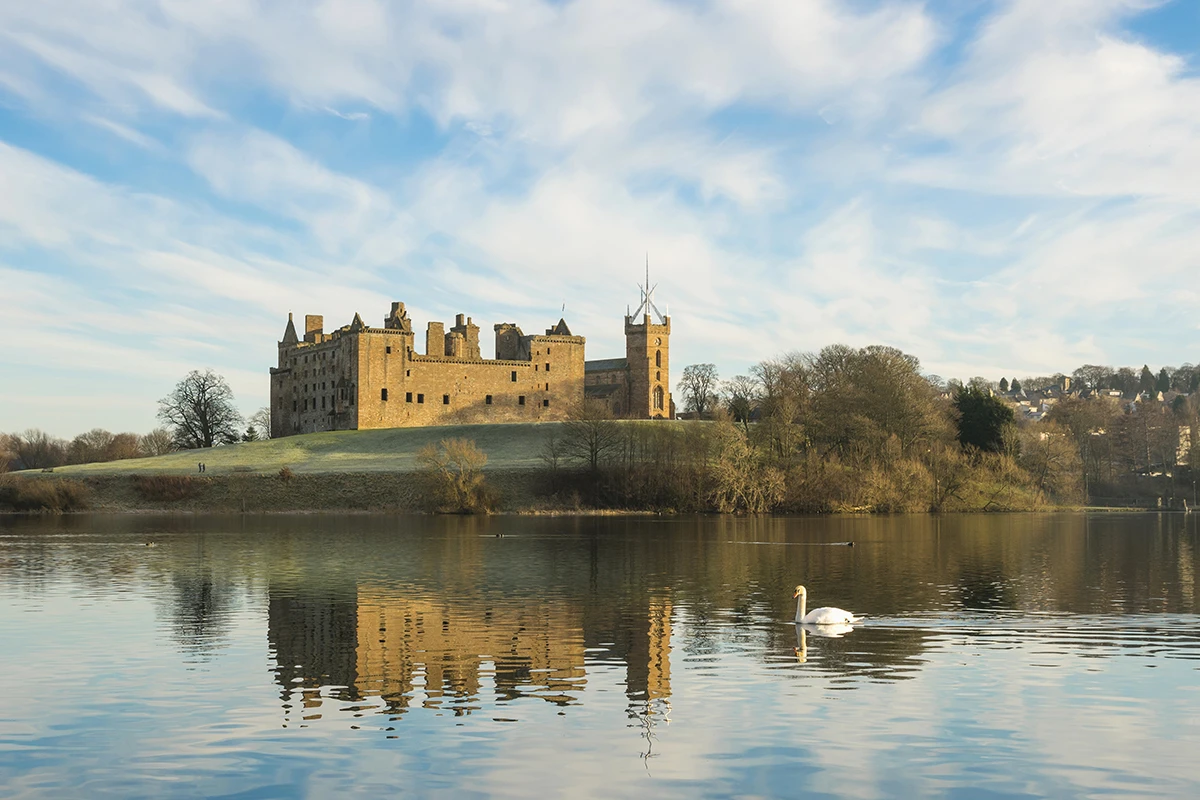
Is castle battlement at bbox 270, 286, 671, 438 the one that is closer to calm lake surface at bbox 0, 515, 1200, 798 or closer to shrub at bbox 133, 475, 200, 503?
shrub at bbox 133, 475, 200, 503

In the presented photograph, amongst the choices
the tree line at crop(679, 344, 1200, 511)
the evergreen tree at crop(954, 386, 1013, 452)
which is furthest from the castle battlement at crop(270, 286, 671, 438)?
the evergreen tree at crop(954, 386, 1013, 452)

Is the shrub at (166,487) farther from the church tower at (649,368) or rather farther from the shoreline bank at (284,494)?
the church tower at (649,368)

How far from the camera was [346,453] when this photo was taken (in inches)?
4011

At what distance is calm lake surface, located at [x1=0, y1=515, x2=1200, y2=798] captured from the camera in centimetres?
1266

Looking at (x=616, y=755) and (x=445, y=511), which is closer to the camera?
(x=616, y=755)

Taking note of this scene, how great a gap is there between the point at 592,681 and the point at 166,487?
7411 cm

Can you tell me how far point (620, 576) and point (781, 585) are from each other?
4.66 m

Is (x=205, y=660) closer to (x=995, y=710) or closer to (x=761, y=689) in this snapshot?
(x=761, y=689)

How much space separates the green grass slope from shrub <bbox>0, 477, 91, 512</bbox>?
597 cm

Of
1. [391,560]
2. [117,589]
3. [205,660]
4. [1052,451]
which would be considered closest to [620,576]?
[391,560]

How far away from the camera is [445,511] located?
80.4 meters

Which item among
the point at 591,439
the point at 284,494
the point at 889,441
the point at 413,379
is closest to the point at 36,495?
the point at 284,494

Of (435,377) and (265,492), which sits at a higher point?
(435,377)

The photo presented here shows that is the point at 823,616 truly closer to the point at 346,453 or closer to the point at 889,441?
the point at 889,441
